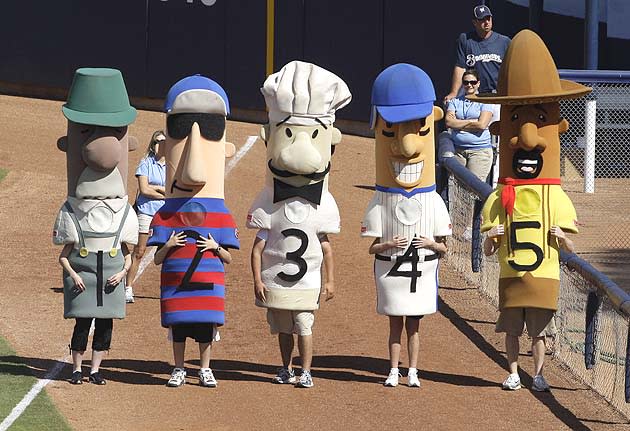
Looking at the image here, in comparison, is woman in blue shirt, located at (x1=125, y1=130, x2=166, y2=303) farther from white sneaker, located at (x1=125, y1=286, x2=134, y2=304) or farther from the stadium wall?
the stadium wall

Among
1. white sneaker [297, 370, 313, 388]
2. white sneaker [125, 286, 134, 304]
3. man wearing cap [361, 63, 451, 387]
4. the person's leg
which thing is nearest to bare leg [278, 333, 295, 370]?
white sneaker [297, 370, 313, 388]

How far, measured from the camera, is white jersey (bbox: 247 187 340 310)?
10.9 m

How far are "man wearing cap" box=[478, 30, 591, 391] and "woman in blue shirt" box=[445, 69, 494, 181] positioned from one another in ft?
12.2

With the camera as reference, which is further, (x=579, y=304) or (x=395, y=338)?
(x=579, y=304)

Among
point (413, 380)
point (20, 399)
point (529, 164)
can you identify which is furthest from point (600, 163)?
point (20, 399)

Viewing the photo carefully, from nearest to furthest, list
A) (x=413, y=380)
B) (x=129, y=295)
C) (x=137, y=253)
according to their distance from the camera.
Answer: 1. (x=413, y=380)
2. (x=129, y=295)
3. (x=137, y=253)

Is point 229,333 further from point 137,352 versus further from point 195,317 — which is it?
point 195,317

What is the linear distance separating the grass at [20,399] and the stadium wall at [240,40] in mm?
10255

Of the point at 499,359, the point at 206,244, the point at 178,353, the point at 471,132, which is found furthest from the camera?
the point at 471,132

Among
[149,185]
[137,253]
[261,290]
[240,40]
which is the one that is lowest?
[261,290]

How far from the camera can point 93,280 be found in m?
10.9

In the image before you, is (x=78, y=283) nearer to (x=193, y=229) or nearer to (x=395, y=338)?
(x=193, y=229)

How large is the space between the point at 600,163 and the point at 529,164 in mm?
6065

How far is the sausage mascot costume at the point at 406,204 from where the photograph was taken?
11.0 meters
